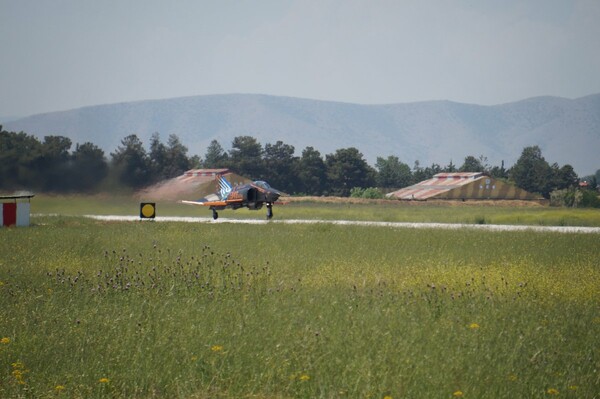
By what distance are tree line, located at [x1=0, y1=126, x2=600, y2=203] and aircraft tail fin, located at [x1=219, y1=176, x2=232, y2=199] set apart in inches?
146

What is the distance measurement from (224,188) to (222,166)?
A: 1747 inches

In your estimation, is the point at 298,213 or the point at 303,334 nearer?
the point at 303,334

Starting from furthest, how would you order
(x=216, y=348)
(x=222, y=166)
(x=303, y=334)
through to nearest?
(x=222, y=166), (x=303, y=334), (x=216, y=348)

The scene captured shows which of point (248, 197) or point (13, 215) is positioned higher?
point (248, 197)

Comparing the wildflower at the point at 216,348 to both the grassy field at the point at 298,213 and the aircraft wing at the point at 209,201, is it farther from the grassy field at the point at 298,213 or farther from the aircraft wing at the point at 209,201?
the aircraft wing at the point at 209,201

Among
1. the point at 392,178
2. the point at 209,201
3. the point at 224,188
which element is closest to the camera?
the point at 224,188

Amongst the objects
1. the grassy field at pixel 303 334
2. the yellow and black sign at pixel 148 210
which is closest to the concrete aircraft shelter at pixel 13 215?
the yellow and black sign at pixel 148 210

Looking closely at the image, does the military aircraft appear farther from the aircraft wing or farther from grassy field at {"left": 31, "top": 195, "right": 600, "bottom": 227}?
grassy field at {"left": 31, "top": 195, "right": 600, "bottom": 227}

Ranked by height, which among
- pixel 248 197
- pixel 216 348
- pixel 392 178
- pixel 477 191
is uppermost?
pixel 392 178

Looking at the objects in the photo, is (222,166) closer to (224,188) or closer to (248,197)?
(224,188)

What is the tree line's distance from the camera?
140 feet

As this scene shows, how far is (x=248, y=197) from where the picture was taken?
145ft

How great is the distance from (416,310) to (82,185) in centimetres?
3309

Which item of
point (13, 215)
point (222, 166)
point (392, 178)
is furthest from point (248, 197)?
point (392, 178)
